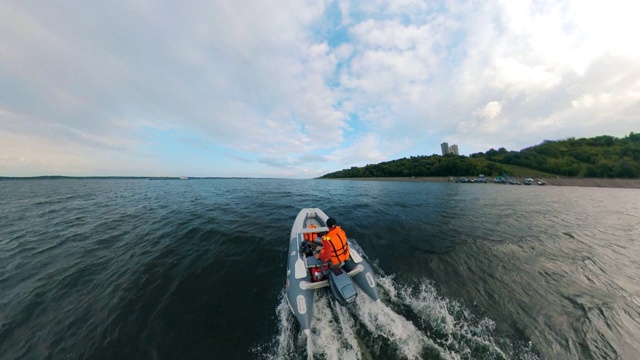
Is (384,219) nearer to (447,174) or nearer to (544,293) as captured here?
(544,293)

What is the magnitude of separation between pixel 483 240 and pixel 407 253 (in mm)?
5512

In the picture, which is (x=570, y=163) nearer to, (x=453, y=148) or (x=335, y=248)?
(x=453, y=148)

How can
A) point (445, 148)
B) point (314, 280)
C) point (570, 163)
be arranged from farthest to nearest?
point (445, 148) < point (570, 163) < point (314, 280)

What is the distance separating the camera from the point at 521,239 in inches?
444

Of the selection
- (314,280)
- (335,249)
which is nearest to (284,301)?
(314,280)

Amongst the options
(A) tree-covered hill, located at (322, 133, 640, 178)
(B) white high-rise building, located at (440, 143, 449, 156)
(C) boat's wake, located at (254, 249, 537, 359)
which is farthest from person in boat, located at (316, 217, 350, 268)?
(B) white high-rise building, located at (440, 143, 449, 156)

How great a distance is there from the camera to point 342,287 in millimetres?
5457

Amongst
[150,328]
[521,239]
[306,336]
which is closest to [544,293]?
[521,239]

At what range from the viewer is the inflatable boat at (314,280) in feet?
17.5

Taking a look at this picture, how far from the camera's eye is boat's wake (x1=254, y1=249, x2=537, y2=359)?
4.64 m

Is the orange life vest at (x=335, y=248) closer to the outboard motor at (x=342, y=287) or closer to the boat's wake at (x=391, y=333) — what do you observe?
the outboard motor at (x=342, y=287)

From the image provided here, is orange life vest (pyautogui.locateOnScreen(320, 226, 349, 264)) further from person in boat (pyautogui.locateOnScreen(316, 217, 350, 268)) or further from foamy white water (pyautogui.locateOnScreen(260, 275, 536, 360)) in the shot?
foamy white water (pyautogui.locateOnScreen(260, 275, 536, 360))

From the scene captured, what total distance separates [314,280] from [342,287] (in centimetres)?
133

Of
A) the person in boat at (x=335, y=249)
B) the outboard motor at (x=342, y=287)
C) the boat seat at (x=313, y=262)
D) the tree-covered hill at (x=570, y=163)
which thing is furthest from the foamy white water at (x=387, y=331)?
the tree-covered hill at (x=570, y=163)
